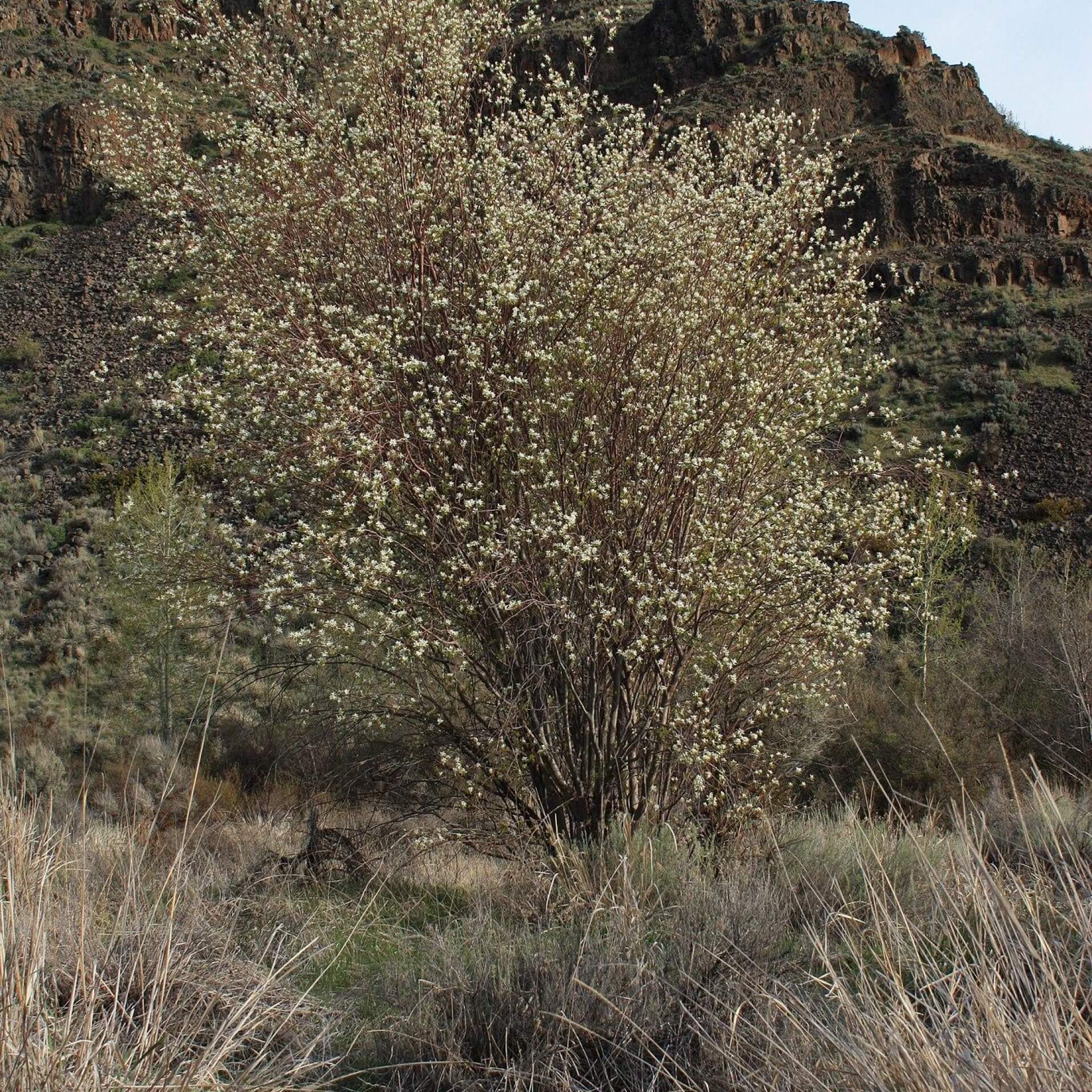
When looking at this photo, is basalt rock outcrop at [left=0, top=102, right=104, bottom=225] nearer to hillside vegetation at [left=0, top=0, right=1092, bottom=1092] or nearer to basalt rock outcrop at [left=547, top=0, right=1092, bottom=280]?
basalt rock outcrop at [left=547, top=0, right=1092, bottom=280]

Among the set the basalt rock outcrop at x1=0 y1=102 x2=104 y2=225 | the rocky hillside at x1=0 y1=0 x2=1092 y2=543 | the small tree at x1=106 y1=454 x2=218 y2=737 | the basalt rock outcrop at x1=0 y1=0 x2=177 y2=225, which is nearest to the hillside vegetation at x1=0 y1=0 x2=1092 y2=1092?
the small tree at x1=106 y1=454 x2=218 y2=737

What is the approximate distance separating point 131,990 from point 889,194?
37541 mm

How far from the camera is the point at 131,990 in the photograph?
144 inches

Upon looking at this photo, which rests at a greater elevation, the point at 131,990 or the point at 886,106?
the point at 886,106

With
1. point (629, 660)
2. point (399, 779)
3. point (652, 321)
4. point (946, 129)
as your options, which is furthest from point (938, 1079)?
point (946, 129)

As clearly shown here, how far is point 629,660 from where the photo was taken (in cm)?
660

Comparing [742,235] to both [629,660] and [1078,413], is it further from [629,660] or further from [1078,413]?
[1078,413]

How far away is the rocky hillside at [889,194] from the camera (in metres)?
30.0

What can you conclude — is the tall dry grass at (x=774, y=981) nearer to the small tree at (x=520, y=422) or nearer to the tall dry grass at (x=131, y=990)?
the tall dry grass at (x=131, y=990)

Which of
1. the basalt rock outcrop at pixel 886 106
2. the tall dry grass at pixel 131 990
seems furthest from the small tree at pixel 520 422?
the basalt rock outcrop at pixel 886 106

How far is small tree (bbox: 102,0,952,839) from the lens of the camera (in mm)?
6297

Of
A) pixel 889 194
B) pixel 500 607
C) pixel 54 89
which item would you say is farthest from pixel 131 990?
pixel 54 89

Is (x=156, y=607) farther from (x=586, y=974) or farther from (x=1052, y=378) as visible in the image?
(x=1052, y=378)

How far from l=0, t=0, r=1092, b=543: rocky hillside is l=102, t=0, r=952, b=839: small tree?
19.5 meters
